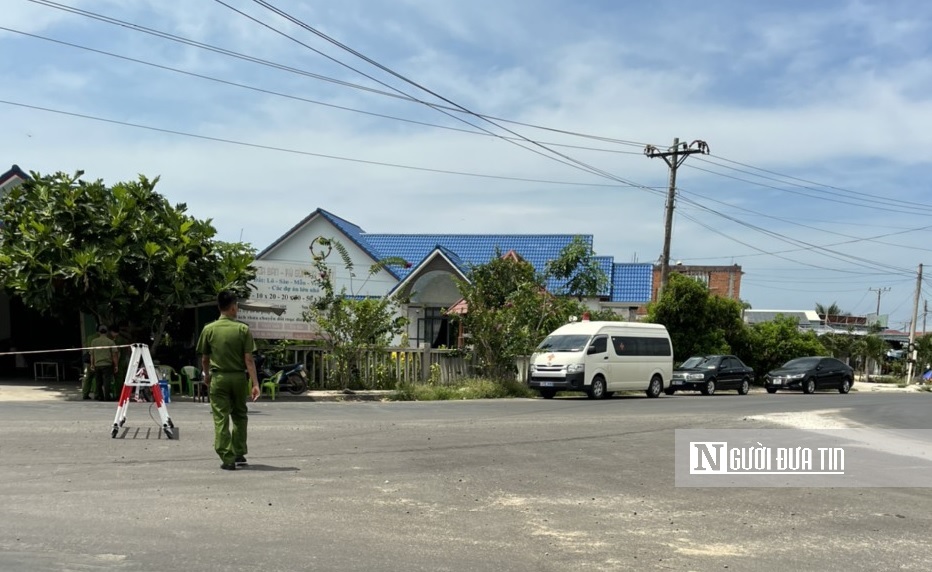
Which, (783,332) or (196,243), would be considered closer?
(196,243)

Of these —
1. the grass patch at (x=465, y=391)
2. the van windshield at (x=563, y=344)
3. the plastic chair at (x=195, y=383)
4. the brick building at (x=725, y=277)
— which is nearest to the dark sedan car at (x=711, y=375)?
the van windshield at (x=563, y=344)

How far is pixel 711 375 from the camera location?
29922 millimetres

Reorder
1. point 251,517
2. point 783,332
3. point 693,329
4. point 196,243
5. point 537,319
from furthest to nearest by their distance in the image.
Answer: point 783,332 < point 693,329 < point 537,319 < point 196,243 < point 251,517

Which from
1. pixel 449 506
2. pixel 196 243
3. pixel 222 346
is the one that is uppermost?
pixel 196 243

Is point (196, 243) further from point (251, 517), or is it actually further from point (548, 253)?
point (548, 253)

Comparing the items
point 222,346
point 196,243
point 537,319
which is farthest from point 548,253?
point 222,346

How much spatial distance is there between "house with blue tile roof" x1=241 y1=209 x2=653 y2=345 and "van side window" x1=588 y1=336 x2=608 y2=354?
183 inches

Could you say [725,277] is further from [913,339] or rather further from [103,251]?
[103,251]

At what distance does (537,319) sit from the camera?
86.5 feet

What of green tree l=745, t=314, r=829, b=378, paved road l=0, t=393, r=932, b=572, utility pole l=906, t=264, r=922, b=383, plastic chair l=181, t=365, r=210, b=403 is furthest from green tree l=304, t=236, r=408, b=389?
utility pole l=906, t=264, r=922, b=383

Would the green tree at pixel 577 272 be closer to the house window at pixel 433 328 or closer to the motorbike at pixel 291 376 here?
the house window at pixel 433 328

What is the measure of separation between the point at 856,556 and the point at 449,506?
3.40 meters

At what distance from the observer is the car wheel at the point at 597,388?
23.7 meters

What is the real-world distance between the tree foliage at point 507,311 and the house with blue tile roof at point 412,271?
101 centimetres
